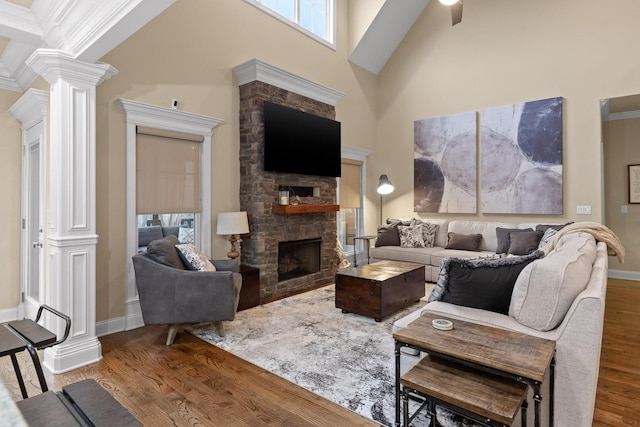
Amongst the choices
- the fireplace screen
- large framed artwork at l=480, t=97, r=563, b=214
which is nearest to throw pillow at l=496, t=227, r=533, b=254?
large framed artwork at l=480, t=97, r=563, b=214

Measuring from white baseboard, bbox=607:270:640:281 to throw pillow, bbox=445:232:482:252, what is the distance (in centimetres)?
248

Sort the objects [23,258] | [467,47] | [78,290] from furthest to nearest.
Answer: [467,47] < [23,258] < [78,290]

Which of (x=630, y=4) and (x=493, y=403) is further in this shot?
(x=630, y=4)

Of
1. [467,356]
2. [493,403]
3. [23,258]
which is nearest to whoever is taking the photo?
[493,403]

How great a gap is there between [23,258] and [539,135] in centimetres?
726

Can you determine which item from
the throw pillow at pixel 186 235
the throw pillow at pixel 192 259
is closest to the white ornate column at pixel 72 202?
the throw pillow at pixel 192 259

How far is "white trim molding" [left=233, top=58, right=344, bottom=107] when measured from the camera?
4.52 metres

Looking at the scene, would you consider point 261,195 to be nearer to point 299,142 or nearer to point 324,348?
point 299,142

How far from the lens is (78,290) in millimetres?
2861

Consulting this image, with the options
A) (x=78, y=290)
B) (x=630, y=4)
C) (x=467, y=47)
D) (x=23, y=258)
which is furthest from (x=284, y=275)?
(x=630, y=4)

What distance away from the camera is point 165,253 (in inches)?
130

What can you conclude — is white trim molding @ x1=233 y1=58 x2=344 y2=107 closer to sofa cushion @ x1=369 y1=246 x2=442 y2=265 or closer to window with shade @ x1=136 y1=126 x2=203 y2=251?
window with shade @ x1=136 y1=126 x2=203 y2=251

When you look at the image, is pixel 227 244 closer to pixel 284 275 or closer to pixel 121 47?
pixel 284 275

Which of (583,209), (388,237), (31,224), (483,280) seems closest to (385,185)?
(388,237)
